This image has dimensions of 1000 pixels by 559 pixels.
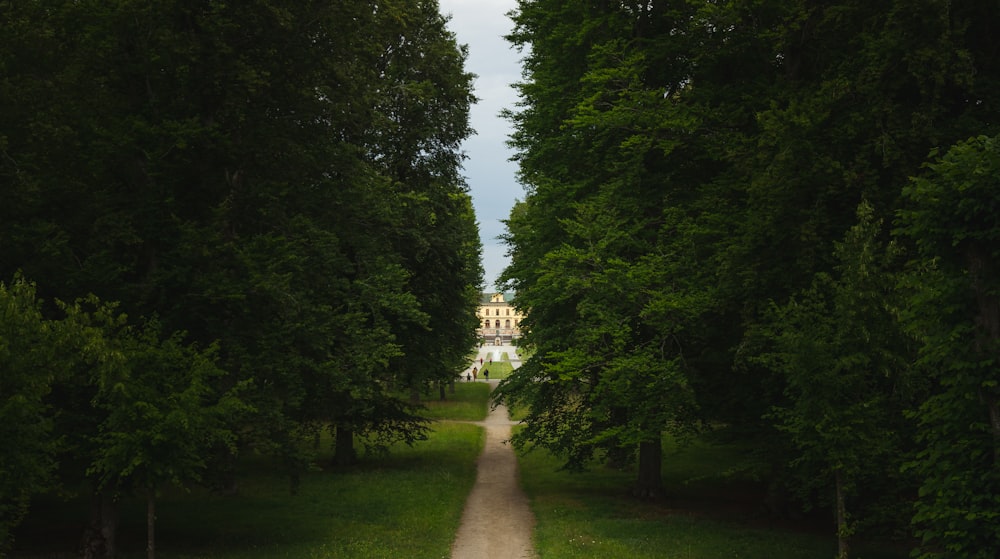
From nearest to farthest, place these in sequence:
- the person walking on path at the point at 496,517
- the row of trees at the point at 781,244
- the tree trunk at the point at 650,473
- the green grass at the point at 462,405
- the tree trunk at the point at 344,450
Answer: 1. the row of trees at the point at 781,244
2. the person walking on path at the point at 496,517
3. the tree trunk at the point at 650,473
4. the tree trunk at the point at 344,450
5. the green grass at the point at 462,405

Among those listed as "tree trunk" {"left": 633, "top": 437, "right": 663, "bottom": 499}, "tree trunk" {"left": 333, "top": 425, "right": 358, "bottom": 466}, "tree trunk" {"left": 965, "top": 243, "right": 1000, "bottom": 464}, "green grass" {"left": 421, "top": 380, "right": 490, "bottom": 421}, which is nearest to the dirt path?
"tree trunk" {"left": 633, "top": 437, "right": 663, "bottom": 499}

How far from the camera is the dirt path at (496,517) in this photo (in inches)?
706

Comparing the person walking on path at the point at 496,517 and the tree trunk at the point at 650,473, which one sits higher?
the tree trunk at the point at 650,473

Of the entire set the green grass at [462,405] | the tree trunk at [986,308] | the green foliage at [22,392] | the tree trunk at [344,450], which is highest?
the tree trunk at [986,308]

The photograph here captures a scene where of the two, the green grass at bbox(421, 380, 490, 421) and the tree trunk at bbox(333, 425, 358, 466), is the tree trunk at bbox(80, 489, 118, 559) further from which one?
the green grass at bbox(421, 380, 490, 421)

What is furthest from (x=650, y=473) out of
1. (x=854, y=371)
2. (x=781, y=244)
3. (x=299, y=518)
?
(x=854, y=371)

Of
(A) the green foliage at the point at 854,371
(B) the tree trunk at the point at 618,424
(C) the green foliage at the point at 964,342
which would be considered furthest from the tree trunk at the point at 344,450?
(C) the green foliage at the point at 964,342

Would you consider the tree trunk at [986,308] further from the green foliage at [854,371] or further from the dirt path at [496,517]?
the dirt path at [496,517]

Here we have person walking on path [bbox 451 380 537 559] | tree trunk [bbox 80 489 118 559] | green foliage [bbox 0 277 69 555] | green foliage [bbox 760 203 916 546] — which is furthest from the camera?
person walking on path [bbox 451 380 537 559]

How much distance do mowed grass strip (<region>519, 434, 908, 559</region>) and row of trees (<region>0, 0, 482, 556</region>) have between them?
6448 mm

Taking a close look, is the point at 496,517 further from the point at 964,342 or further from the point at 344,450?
the point at 964,342

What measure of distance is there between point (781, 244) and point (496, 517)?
9813mm

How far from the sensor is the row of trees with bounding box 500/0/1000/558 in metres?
11.0

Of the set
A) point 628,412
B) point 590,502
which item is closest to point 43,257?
point 628,412
